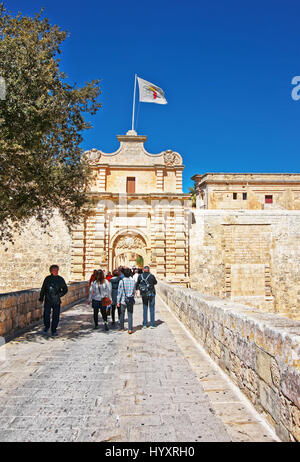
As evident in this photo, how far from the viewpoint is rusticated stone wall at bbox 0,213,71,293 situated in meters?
21.4

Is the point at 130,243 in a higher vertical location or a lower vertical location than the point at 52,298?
higher

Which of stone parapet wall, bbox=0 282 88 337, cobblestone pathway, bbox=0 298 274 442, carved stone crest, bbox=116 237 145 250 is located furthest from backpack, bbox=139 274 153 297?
carved stone crest, bbox=116 237 145 250

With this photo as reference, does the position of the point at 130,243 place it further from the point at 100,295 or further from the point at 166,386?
the point at 166,386

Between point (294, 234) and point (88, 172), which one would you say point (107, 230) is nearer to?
point (88, 172)

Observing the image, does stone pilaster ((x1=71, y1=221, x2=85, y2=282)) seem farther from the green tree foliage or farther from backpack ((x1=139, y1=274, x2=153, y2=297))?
backpack ((x1=139, y1=274, x2=153, y2=297))

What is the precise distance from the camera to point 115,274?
28.4 feet

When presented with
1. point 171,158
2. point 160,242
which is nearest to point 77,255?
point 160,242

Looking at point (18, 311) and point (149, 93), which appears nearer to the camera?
point (18, 311)

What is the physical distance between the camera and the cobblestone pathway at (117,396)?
2645mm

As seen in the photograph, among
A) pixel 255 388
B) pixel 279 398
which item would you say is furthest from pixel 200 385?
pixel 279 398

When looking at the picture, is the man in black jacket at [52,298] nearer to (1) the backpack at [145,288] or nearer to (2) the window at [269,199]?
(1) the backpack at [145,288]

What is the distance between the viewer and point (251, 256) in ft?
73.9

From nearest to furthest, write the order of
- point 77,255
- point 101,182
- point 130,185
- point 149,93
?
1. point 149,93
2. point 77,255
3. point 101,182
4. point 130,185

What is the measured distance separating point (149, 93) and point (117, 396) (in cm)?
2006
